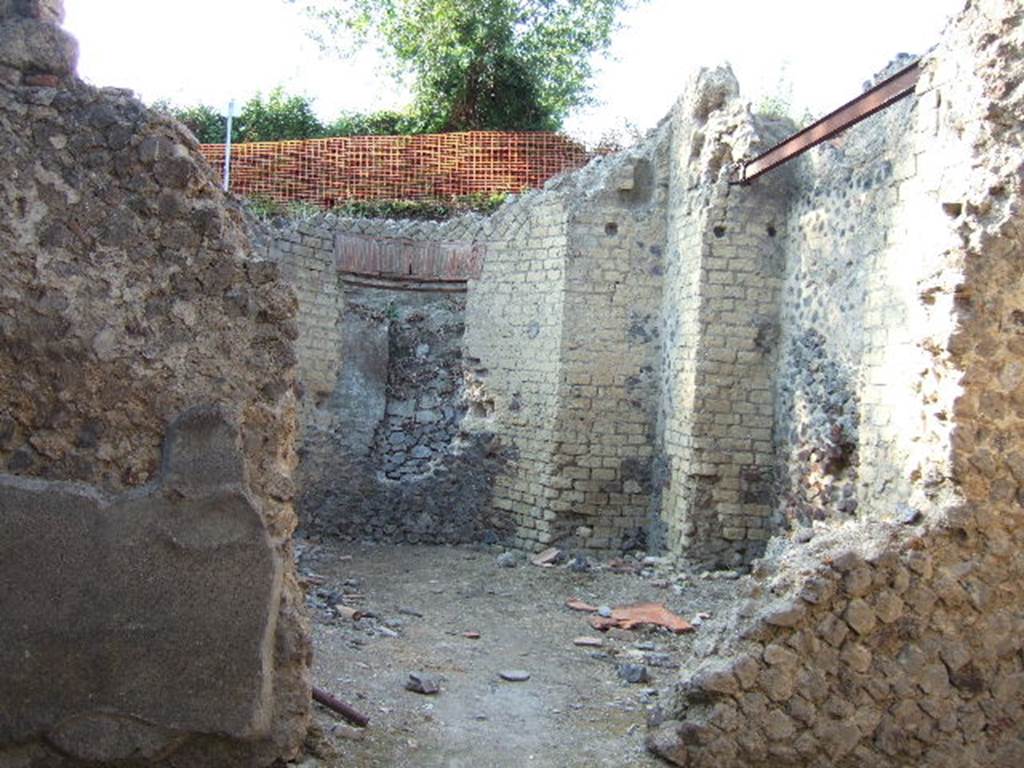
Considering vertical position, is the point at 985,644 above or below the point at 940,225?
below

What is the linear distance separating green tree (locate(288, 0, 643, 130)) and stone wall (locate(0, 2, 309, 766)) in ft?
49.0

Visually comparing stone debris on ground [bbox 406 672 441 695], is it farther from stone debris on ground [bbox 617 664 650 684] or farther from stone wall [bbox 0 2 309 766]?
stone wall [bbox 0 2 309 766]

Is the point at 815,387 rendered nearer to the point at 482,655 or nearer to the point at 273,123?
the point at 482,655

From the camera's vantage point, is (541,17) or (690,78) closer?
(690,78)

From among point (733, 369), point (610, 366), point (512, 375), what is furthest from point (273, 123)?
point (733, 369)

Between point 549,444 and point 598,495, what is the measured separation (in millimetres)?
644

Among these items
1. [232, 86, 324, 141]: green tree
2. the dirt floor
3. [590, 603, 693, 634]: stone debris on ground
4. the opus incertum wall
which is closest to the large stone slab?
the dirt floor

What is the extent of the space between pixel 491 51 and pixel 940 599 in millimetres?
16328

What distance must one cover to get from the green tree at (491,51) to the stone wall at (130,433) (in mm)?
14947

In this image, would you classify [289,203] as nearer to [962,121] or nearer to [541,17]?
[541,17]

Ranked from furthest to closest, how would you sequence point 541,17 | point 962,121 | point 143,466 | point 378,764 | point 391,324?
1. point 541,17
2. point 391,324
3. point 962,121
4. point 378,764
5. point 143,466

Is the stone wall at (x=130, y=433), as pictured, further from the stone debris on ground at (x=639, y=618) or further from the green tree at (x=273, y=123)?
the green tree at (x=273, y=123)

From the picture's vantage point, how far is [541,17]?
20078mm

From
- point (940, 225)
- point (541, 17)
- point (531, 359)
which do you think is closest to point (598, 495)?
point (531, 359)
